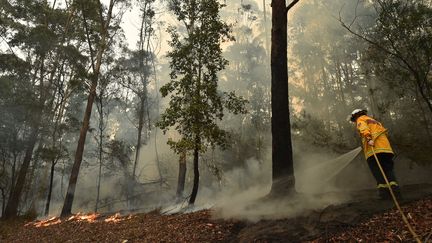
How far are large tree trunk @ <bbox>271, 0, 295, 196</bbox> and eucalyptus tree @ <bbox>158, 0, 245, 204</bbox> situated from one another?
2494mm

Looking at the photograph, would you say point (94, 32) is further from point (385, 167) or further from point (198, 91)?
point (385, 167)

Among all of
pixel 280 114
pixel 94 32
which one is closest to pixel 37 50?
pixel 94 32

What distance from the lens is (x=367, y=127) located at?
20.1 feet

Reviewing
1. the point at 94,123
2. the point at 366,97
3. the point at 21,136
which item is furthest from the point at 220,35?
the point at 94,123

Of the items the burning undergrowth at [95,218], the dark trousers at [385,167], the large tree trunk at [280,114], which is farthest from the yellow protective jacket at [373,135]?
the burning undergrowth at [95,218]

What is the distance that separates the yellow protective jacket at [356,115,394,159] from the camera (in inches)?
239

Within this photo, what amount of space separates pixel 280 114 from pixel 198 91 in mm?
3241

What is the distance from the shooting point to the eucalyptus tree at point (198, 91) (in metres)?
9.91

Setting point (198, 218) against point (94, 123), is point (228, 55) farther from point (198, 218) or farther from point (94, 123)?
point (198, 218)

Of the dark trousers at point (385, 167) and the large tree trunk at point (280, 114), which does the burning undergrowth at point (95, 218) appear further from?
the dark trousers at point (385, 167)

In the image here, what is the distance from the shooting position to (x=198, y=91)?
10156 millimetres

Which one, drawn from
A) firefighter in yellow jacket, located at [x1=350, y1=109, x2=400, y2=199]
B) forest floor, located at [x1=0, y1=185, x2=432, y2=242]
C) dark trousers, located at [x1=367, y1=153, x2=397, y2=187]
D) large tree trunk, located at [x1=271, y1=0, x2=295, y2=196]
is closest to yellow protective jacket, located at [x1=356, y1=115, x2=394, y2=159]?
firefighter in yellow jacket, located at [x1=350, y1=109, x2=400, y2=199]

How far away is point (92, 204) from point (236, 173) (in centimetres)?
1390

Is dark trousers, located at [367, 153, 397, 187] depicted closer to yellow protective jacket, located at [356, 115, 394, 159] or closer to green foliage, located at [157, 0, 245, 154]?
yellow protective jacket, located at [356, 115, 394, 159]
